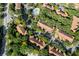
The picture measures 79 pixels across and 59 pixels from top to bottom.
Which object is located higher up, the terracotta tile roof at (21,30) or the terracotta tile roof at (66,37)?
the terracotta tile roof at (21,30)

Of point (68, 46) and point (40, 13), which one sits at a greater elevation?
point (40, 13)

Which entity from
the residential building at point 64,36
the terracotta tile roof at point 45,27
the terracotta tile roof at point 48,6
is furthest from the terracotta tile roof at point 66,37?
the terracotta tile roof at point 48,6

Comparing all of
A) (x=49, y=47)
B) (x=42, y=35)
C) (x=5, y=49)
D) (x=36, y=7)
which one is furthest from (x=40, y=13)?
(x=5, y=49)

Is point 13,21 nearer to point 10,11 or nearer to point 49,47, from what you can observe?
point 10,11

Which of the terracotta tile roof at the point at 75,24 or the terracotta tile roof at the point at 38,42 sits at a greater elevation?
the terracotta tile roof at the point at 75,24

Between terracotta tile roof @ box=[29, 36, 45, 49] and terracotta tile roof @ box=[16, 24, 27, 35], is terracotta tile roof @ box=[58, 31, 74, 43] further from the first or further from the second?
terracotta tile roof @ box=[16, 24, 27, 35]

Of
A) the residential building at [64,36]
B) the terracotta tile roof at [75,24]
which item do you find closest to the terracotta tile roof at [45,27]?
the residential building at [64,36]

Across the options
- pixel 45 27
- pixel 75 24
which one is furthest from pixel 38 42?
pixel 75 24

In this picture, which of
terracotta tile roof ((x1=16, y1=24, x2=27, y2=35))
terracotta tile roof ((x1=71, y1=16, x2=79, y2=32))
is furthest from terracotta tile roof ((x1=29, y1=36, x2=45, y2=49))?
terracotta tile roof ((x1=71, y1=16, x2=79, y2=32))

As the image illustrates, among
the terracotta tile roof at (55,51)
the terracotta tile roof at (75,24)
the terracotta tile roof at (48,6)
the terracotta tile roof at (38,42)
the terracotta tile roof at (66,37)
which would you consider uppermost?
the terracotta tile roof at (48,6)

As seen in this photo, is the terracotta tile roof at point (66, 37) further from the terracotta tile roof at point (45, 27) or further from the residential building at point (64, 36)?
the terracotta tile roof at point (45, 27)

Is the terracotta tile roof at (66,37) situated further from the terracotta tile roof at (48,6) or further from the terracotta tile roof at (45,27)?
the terracotta tile roof at (48,6)
